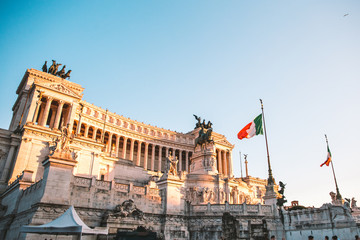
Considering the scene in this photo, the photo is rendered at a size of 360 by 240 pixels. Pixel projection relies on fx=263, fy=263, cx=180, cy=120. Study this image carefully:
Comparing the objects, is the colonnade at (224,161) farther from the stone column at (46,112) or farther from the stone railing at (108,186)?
the stone railing at (108,186)

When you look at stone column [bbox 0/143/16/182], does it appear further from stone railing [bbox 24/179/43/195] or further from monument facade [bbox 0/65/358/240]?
stone railing [bbox 24/179/43/195]

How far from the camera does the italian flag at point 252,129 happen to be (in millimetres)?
32250

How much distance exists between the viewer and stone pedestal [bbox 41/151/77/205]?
18.0 metres

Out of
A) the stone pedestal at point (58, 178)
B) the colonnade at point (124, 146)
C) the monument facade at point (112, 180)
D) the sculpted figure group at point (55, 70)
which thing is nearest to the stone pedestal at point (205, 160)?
the monument facade at point (112, 180)

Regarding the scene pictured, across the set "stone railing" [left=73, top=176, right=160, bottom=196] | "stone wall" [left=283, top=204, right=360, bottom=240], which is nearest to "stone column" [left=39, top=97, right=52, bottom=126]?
"stone railing" [left=73, top=176, right=160, bottom=196]

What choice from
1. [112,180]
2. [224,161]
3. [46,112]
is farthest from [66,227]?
[224,161]

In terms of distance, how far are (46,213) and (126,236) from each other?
19.9ft

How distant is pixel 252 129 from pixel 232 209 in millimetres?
11284

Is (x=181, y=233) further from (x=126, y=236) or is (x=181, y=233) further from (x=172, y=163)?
(x=126, y=236)

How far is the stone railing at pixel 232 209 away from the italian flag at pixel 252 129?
9.53 meters

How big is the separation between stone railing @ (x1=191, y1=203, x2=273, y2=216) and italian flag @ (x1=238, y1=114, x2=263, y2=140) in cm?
953

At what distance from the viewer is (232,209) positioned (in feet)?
84.3

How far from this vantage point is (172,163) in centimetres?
2647

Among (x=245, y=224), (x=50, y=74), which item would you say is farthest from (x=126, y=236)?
(x=50, y=74)
